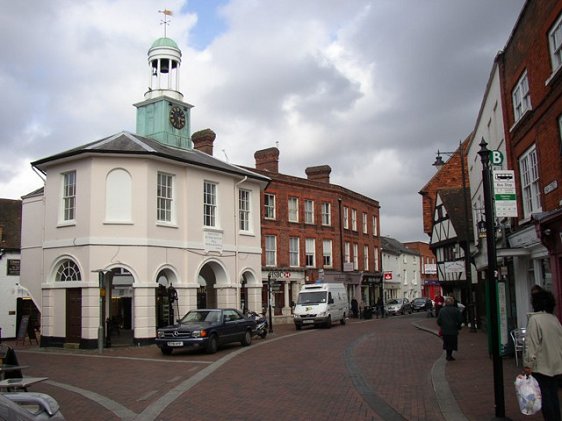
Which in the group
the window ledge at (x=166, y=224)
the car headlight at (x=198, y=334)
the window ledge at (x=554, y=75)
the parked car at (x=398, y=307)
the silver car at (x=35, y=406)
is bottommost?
the parked car at (x=398, y=307)

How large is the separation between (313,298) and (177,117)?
12.1 m

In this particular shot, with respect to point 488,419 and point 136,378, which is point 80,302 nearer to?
point 136,378

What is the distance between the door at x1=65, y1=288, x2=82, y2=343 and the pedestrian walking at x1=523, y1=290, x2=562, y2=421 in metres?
18.3

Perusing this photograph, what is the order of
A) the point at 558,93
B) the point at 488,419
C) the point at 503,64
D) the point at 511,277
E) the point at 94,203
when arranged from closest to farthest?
the point at 488,419 → the point at 558,93 → the point at 503,64 → the point at 511,277 → the point at 94,203

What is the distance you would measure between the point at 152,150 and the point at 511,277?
→ 1382 cm

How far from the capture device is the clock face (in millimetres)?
27406

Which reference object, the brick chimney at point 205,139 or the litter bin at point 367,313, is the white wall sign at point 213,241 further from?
the litter bin at point 367,313

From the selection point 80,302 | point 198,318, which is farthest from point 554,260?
point 80,302

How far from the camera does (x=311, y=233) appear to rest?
1619 inches

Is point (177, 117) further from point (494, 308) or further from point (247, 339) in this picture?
point (494, 308)

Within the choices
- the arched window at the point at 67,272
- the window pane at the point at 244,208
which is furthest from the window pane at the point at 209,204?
the arched window at the point at 67,272

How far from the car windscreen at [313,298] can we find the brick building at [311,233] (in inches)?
203

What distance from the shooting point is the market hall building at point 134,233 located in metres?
21.6

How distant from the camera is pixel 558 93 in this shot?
12.3 meters
